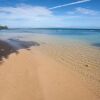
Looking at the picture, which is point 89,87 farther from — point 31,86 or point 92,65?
point 92,65

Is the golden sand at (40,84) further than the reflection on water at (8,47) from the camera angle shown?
No

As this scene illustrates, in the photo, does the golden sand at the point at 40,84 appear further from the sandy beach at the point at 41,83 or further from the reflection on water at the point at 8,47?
the reflection on water at the point at 8,47

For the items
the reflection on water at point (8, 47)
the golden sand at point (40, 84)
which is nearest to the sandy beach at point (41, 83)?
the golden sand at point (40, 84)

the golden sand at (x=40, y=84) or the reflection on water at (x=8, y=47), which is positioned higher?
the reflection on water at (x=8, y=47)

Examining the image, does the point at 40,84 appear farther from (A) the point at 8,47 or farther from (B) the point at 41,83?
(A) the point at 8,47

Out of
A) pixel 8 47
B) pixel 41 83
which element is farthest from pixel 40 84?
pixel 8 47

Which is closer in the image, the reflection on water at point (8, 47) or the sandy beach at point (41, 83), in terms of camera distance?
the sandy beach at point (41, 83)

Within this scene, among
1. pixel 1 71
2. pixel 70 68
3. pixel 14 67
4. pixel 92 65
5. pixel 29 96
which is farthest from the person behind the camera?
pixel 92 65

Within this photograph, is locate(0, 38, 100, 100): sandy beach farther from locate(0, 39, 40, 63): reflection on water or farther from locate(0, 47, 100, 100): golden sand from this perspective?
locate(0, 39, 40, 63): reflection on water

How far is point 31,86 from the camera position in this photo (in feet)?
20.6

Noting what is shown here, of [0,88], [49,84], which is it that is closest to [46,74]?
→ [49,84]

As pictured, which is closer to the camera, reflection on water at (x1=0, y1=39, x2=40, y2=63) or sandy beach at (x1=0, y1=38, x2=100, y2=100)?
sandy beach at (x1=0, y1=38, x2=100, y2=100)

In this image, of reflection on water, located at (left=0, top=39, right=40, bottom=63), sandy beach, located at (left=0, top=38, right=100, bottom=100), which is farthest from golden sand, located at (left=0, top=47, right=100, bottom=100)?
reflection on water, located at (left=0, top=39, right=40, bottom=63)

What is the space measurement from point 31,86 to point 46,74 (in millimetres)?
1542
